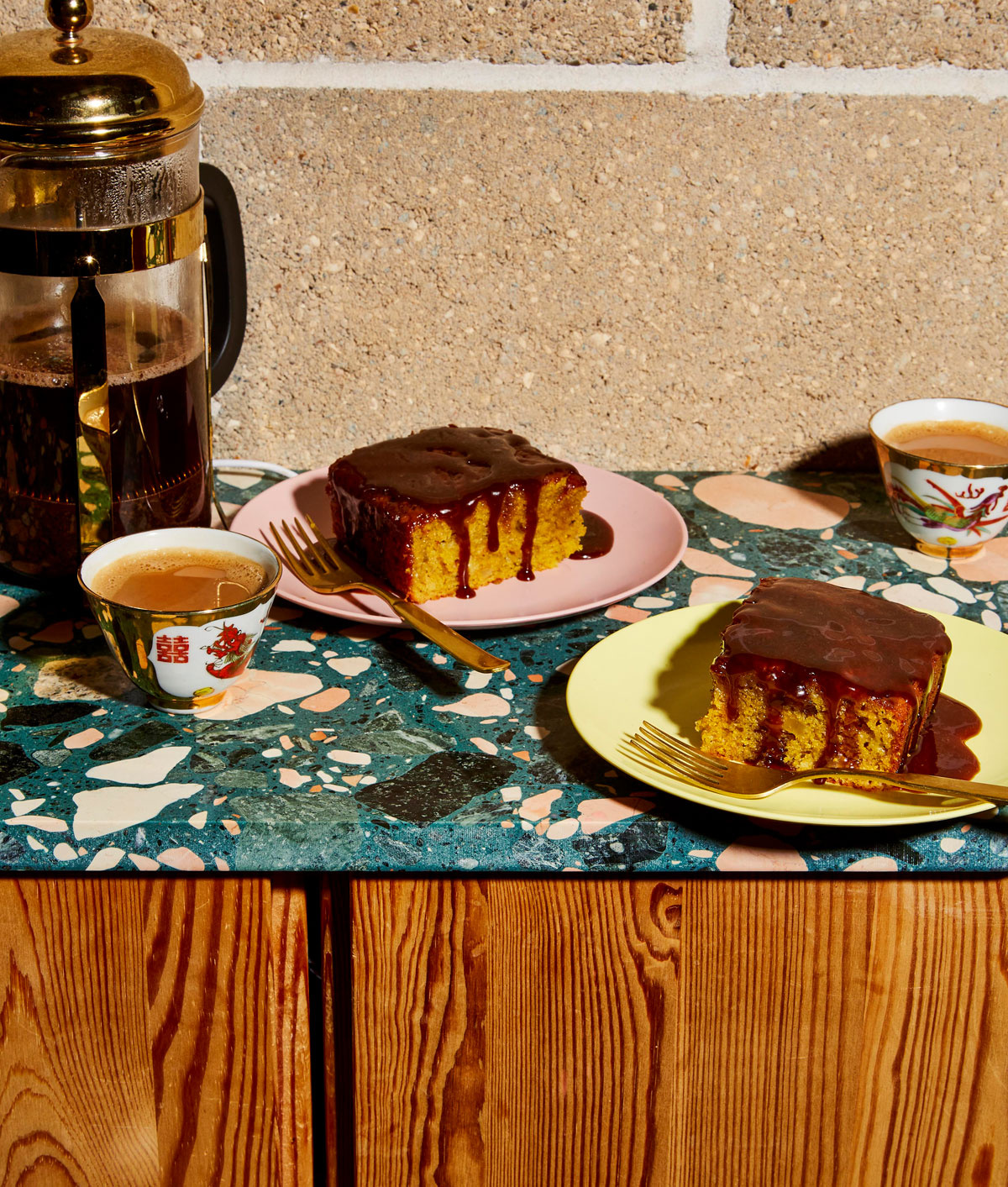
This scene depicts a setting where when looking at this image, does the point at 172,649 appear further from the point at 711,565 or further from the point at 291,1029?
the point at 711,565

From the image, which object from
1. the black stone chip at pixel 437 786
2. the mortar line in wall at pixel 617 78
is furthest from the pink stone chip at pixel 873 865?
the mortar line in wall at pixel 617 78

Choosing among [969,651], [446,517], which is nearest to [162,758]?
[446,517]

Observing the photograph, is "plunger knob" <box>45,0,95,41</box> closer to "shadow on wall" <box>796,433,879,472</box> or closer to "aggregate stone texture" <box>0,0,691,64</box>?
"aggregate stone texture" <box>0,0,691,64</box>

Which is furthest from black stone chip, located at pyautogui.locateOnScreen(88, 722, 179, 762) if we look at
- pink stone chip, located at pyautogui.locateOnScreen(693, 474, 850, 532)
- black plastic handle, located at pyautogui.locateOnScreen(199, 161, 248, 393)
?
pink stone chip, located at pyautogui.locateOnScreen(693, 474, 850, 532)

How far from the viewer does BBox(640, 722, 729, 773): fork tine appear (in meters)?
0.78

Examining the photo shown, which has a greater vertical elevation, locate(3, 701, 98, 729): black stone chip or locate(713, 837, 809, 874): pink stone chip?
locate(3, 701, 98, 729): black stone chip

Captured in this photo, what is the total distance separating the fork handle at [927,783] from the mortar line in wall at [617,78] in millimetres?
671

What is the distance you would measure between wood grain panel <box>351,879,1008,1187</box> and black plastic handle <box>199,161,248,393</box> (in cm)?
57

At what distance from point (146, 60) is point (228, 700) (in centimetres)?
46

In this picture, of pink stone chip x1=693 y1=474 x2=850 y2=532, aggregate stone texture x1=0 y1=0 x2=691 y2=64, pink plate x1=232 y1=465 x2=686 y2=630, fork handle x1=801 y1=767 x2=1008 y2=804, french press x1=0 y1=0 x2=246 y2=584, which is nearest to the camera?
fork handle x1=801 y1=767 x2=1008 y2=804

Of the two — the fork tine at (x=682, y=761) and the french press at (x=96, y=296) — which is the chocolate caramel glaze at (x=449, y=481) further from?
the fork tine at (x=682, y=761)

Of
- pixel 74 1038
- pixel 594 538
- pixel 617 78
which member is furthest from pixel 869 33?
pixel 74 1038

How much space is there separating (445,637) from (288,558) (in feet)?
0.66

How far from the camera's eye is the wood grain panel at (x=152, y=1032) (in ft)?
2.50
